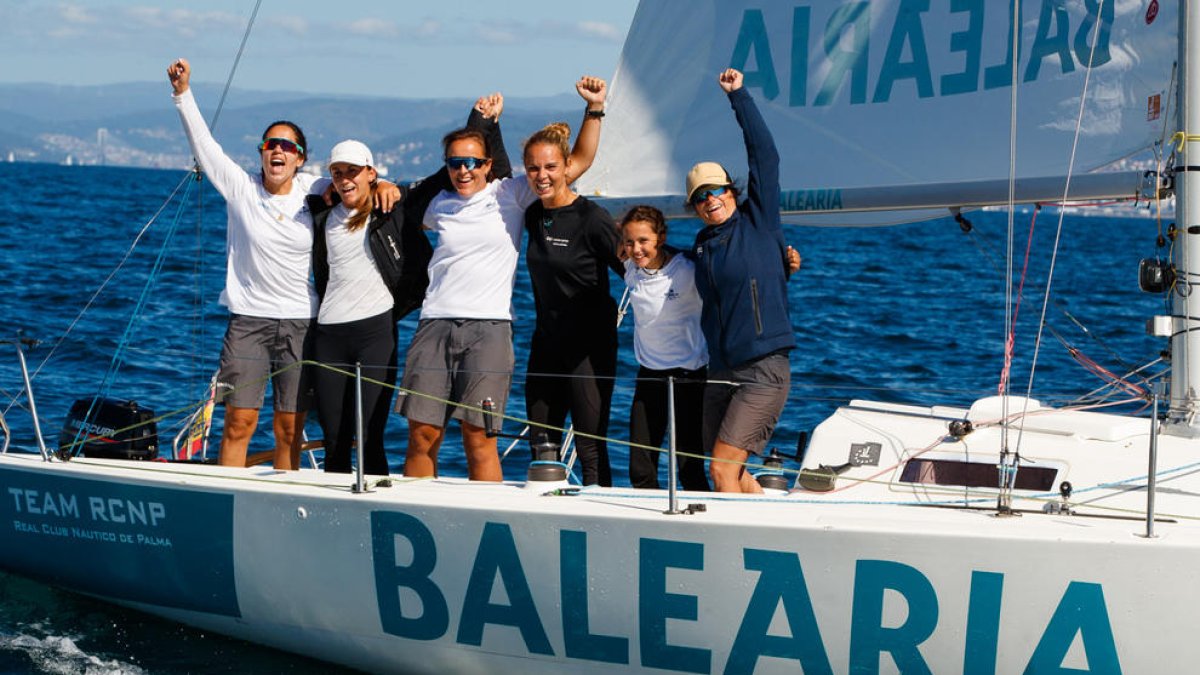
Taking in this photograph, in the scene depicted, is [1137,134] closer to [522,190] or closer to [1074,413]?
[1074,413]

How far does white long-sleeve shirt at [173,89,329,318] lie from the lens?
5.36 metres

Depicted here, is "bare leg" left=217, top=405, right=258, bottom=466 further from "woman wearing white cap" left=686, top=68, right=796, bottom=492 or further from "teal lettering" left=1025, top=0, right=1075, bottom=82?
"teal lettering" left=1025, top=0, right=1075, bottom=82

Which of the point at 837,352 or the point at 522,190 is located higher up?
the point at 522,190

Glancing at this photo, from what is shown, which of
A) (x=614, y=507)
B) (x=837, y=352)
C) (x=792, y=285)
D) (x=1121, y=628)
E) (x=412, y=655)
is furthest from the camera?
(x=792, y=285)

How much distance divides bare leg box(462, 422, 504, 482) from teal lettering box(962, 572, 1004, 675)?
174 cm

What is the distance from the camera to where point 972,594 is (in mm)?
4219

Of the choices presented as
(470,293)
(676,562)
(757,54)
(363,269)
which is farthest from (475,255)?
(757,54)

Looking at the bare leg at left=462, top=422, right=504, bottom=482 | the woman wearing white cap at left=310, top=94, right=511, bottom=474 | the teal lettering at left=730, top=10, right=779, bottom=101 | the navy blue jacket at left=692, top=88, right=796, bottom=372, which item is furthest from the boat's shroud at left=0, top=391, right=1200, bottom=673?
the teal lettering at left=730, top=10, right=779, bottom=101

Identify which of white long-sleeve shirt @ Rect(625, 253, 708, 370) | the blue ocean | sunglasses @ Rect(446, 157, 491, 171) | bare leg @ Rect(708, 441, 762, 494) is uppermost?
sunglasses @ Rect(446, 157, 491, 171)

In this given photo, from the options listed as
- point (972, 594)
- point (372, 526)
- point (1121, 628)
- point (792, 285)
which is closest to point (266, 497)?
point (372, 526)

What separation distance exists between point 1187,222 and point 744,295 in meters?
1.63

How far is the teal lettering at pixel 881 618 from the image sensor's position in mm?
4262

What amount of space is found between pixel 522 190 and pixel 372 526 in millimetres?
1219

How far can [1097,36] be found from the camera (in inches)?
221
